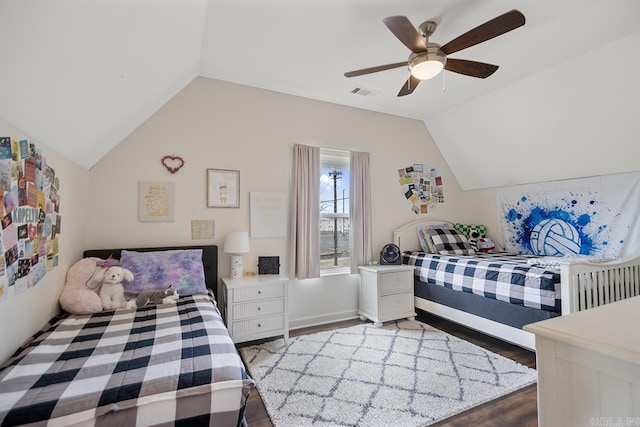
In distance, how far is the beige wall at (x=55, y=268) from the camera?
137 centimetres

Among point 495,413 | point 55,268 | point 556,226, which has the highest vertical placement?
point 556,226

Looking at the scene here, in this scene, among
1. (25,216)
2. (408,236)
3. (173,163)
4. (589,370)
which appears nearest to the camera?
(589,370)

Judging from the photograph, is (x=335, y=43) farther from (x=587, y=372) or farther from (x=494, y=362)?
(x=494, y=362)

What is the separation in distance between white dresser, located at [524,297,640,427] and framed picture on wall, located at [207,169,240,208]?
8.44ft

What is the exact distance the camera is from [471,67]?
2115mm

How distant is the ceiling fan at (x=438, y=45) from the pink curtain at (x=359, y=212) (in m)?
1.24

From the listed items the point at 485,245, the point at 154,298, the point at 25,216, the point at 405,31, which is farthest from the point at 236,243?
the point at 485,245

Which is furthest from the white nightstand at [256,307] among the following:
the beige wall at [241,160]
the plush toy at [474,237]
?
the plush toy at [474,237]

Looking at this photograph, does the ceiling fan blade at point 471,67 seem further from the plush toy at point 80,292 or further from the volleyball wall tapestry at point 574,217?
the plush toy at point 80,292

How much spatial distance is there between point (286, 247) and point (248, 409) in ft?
5.21

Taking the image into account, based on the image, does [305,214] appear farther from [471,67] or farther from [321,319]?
[471,67]

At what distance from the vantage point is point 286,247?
3.15 m

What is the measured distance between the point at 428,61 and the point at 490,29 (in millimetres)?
378

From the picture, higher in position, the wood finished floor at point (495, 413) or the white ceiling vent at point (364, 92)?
the white ceiling vent at point (364, 92)
